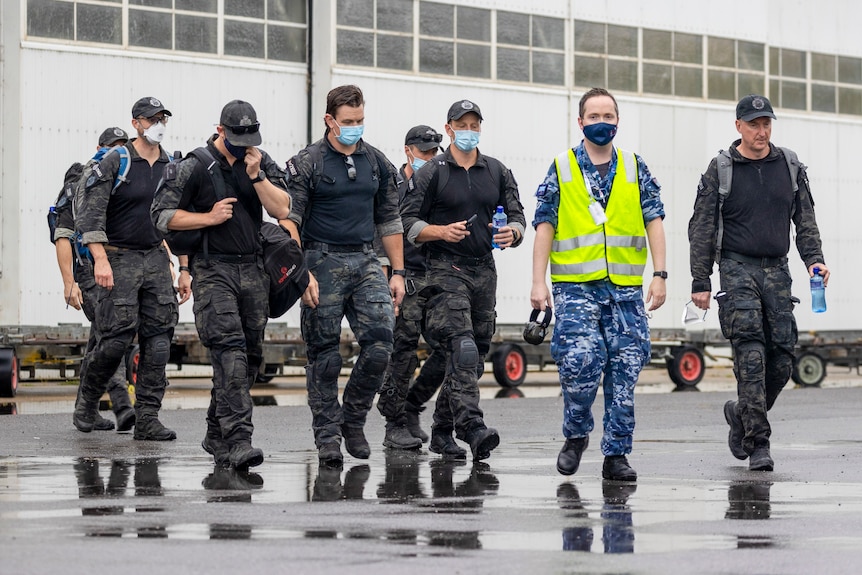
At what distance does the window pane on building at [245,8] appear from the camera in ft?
86.9

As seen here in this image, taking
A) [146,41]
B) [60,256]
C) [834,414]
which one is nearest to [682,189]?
[146,41]

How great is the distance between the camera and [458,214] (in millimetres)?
10867

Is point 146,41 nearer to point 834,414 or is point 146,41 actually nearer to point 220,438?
point 834,414

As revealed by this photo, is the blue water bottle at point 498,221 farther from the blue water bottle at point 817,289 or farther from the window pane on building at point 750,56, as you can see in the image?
the window pane on building at point 750,56

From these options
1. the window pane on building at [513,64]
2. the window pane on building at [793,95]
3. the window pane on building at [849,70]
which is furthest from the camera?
the window pane on building at [849,70]

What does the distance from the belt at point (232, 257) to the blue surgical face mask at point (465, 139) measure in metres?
1.71

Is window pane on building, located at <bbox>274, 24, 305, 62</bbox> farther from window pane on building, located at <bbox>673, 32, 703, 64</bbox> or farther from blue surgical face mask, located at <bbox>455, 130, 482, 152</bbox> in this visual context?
blue surgical face mask, located at <bbox>455, 130, 482, 152</bbox>

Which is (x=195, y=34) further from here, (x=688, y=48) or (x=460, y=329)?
(x=460, y=329)

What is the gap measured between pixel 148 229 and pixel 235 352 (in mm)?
2705

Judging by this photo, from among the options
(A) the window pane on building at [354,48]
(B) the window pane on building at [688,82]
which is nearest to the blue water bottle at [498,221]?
(A) the window pane on building at [354,48]

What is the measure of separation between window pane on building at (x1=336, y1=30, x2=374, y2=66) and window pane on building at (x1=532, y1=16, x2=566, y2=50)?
340 cm

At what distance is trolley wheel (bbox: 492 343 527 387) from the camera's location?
24172 mm

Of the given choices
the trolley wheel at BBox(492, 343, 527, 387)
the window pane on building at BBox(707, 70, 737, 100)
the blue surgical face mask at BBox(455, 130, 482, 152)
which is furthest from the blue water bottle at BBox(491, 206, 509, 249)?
the window pane on building at BBox(707, 70, 737, 100)

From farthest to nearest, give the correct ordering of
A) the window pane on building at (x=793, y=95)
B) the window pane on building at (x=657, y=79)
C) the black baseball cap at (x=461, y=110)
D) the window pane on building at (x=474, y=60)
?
the window pane on building at (x=793, y=95), the window pane on building at (x=657, y=79), the window pane on building at (x=474, y=60), the black baseball cap at (x=461, y=110)
